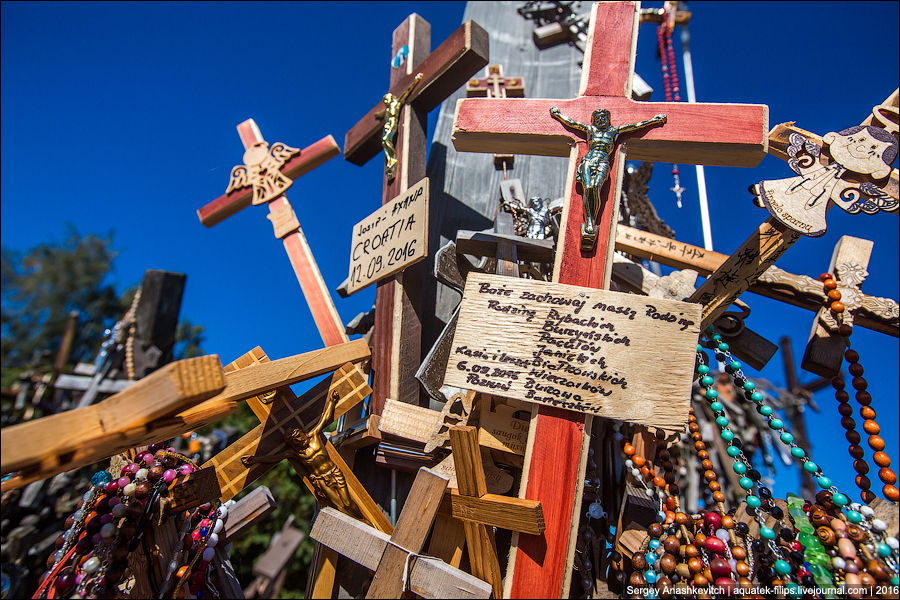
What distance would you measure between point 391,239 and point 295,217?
0.84 m

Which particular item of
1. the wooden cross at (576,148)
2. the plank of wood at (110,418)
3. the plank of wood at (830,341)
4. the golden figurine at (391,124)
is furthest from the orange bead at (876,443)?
the golden figurine at (391,124)

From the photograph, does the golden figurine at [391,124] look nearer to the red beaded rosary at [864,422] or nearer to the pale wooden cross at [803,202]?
the pale wooden cross at [803,202]

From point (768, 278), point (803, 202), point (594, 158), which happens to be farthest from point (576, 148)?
point (768, 278)

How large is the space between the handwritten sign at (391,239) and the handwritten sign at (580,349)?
0.59m

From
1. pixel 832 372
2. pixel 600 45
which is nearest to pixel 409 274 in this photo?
pixel 600 45

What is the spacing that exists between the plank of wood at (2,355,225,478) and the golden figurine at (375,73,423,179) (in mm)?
1678

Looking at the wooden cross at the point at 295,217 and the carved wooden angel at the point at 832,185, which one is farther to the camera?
the wooden cross at the point at 295,217

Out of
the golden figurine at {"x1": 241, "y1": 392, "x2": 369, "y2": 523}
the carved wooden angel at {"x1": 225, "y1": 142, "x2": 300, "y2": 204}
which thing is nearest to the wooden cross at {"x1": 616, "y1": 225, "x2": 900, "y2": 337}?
the golden figurine at {"x1": 241, "y1": 392, "x2": 369, "y2": 523}

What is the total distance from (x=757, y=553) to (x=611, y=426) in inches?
27.6

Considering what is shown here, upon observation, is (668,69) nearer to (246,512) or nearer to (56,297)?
(246,512)

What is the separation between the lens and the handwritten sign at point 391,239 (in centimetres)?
204

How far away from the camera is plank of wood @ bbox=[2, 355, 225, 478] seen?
3.27ft

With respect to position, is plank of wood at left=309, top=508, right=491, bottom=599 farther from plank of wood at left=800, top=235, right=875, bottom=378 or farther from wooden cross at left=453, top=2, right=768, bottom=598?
plank of wood at left=800, top=235, right=875, bottom=378

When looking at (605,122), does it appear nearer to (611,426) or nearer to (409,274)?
(409,274)
